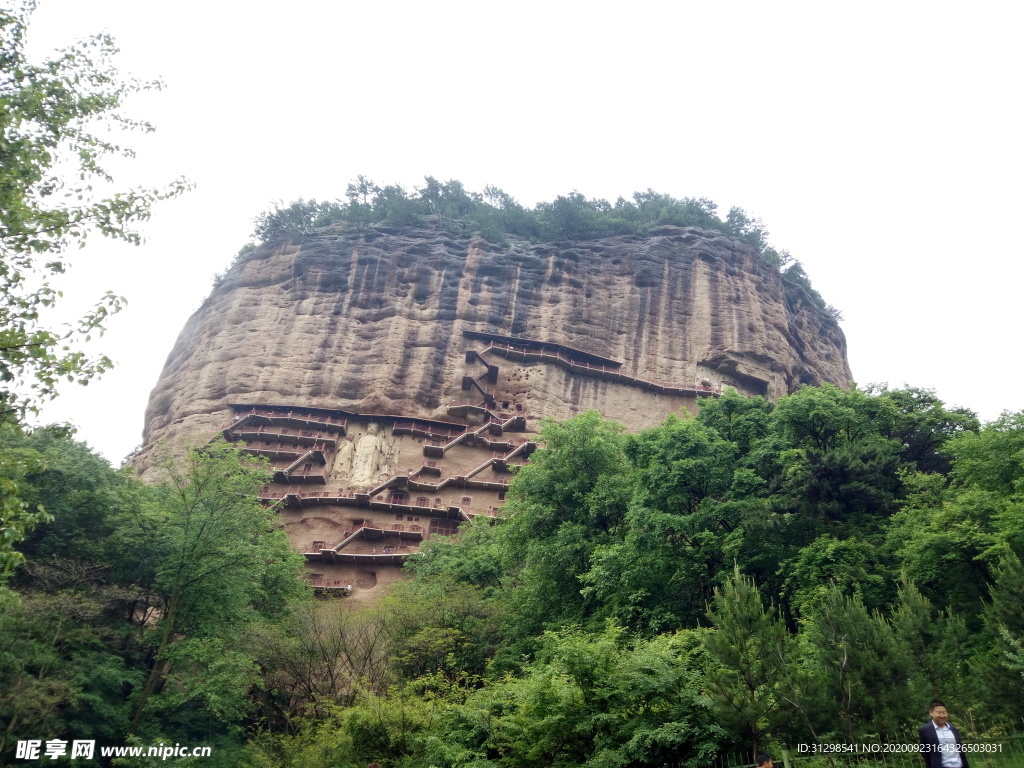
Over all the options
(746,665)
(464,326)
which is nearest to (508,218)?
(464,326)

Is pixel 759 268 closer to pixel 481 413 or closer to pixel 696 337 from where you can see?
pixel 696 337

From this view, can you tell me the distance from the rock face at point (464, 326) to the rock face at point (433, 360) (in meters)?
0.11

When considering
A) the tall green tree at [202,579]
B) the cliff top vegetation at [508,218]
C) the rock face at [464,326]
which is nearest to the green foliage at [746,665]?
the tall green tree at [202,579]

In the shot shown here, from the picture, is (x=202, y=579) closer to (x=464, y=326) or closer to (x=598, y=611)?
(x=598, y=611)

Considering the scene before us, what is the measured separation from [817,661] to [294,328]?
40103mm

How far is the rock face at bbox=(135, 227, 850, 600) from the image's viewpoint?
3947 cm

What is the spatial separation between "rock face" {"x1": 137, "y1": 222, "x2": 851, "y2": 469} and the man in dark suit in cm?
3634

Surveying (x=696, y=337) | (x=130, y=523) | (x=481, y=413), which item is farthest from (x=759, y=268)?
(x=130, y=523)

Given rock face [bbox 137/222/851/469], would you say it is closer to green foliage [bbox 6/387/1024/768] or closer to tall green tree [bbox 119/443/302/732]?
green foliage [bbox 6/387/1024/768]

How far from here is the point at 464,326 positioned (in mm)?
47125

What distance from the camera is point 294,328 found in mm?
46594

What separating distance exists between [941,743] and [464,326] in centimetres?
4078

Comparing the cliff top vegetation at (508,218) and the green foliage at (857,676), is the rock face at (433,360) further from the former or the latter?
the green foliage at (857,676)

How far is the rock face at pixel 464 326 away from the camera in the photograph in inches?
1743
